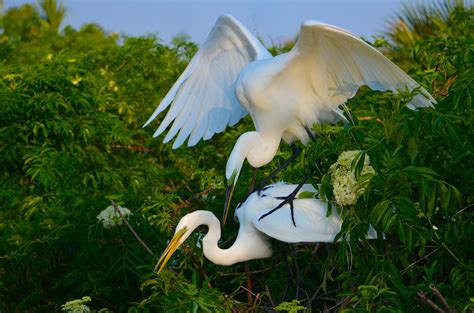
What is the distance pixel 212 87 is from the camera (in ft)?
17.9

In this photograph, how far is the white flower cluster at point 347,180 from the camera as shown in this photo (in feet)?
11.9

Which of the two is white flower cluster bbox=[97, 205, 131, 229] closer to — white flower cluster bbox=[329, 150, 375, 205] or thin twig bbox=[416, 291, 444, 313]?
white flower cluster bbox=[329, 150, 375, 205]

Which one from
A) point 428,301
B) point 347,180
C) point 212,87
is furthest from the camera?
point 212,87

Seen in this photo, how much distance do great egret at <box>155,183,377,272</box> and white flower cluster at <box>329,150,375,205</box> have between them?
360 mm

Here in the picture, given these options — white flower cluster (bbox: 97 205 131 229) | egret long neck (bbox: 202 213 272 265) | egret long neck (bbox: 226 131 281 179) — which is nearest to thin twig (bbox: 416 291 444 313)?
egret long neck (bbox: 202 213 272 265)

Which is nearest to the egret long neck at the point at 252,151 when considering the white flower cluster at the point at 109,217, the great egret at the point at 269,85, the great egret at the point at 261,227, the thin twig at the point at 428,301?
the great egret at the point at 269,85

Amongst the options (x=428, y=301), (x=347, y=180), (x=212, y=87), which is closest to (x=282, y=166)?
(x=212, y=87)

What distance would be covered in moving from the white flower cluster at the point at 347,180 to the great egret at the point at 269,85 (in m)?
0.45

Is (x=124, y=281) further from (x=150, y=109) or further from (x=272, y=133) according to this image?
(x=150, y=109)

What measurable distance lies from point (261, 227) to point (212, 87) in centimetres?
139

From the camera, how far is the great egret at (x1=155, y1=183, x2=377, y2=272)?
4.10 meters

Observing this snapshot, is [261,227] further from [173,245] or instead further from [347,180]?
[347,180]

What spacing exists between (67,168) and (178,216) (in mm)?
1796

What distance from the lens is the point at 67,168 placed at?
6.16m
